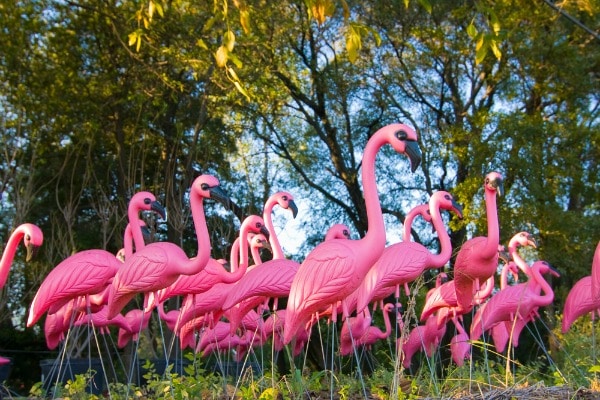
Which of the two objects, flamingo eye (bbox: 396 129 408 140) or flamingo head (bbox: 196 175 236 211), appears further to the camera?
flamingo head (bbox: 196 175 236 211)

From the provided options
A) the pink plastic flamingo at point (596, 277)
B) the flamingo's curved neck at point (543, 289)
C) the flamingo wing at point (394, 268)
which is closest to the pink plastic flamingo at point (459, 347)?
the flamingo's curved neck at point (543, 289)

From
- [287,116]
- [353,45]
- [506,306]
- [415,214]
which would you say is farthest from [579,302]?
[287,116]

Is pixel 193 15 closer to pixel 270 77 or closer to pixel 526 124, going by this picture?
pixel 270 77

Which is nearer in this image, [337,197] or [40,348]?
[40,348]

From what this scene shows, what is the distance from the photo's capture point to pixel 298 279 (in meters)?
5.55

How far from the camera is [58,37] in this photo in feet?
46.0

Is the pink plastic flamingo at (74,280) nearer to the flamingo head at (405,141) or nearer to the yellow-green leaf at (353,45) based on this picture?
the flamingo head at (405,141)

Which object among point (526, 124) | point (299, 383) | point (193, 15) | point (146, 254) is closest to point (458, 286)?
point (299, 383)

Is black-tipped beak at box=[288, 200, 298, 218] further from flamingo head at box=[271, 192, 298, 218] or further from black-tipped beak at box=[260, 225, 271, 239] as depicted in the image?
black-tipped beak at box=[260, 225, 271, 239]

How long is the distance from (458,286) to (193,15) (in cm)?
863

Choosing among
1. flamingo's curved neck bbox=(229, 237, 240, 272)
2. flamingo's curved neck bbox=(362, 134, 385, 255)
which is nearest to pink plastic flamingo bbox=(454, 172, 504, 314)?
flamingo's curved neck bbox=(362, 134, 385, 255)

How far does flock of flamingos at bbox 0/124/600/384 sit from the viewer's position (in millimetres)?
5492

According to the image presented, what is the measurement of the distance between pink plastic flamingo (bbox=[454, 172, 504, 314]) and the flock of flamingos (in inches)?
0.4

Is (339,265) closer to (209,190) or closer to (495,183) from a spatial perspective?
(209,190)
